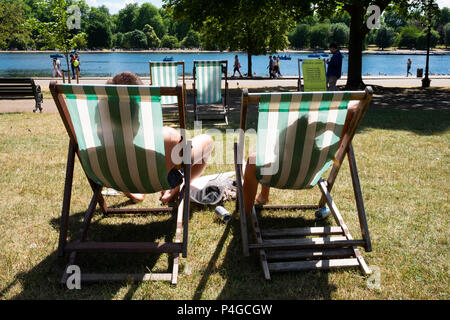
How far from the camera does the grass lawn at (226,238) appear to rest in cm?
239

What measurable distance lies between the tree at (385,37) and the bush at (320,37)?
1723 centimetres

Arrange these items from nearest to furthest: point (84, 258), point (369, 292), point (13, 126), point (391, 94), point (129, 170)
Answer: point (369, 292) < point (129, 170) < point (84, 258) < point (13, 126) < point (391, 94)

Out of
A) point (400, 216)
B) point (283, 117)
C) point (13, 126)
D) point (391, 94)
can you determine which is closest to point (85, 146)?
point (283, 117)

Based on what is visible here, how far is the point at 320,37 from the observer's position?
116250 mm

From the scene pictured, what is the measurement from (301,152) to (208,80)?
20.5 ft

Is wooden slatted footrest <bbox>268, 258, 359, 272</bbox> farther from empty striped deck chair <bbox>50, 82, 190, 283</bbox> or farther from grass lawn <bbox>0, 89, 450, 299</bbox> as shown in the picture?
empty striped deck chair <bbox>50, 82, 190, 283</bbox>

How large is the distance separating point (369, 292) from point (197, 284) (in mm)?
1104

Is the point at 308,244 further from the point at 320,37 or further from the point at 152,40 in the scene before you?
the point at 152,40

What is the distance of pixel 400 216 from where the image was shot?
340cm

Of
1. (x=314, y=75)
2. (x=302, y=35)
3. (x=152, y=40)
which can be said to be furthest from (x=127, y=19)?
(x=314, y=75)

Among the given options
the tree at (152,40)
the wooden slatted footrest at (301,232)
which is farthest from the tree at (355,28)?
the tree at (152,40)

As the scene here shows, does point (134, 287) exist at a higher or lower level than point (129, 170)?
lower

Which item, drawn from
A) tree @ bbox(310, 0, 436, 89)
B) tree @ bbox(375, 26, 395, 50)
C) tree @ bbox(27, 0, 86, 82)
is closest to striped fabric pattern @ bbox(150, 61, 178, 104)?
tree @ bbox(310, 0, 436, 89)

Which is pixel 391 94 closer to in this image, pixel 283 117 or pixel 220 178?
pixel 220 178
